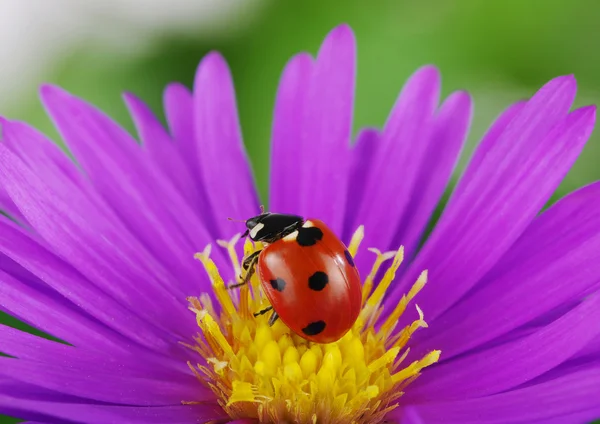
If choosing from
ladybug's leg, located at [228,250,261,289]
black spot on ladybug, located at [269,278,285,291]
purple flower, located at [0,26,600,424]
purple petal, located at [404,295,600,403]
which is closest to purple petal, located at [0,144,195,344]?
purple flower, located at [0,26,600,424]

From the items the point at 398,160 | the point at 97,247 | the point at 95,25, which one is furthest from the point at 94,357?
the point at 95,25

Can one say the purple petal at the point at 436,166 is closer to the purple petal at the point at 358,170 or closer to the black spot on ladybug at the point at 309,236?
the purple petal at the point at 358,170

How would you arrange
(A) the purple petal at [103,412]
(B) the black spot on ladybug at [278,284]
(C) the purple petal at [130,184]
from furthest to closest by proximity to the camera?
(C) the purple petal at [130,184] < (B) the black spot on ladybug at [278,284] < (A) the purple petal at [103,412]

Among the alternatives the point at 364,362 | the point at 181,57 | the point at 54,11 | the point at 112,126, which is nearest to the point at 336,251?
the point at 364,362

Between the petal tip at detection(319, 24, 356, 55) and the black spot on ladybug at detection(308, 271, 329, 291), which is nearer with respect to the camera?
the black spot on ladybug at detection(308, 271, 329, 291)

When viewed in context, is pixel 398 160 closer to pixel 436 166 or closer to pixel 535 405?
pixel 436 166

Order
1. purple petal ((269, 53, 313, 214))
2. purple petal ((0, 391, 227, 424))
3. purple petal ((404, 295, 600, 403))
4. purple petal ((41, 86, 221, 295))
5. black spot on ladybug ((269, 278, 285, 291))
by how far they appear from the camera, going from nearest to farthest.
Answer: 1. purple petal ((0, 391, 227, 424))
2. purple petal ((404, 295, 600, 403))
3. black spot on ladybug ((269, 278, 285, 291))
4. purple petal ((41, 86, 221, 295))
5. purple petal ((269, 53, 313, 214))

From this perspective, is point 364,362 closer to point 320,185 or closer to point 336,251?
point 336,251

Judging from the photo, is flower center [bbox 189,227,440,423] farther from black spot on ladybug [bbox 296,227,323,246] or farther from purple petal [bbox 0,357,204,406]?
black spot on ladybug [bbox 296,227,323,246]

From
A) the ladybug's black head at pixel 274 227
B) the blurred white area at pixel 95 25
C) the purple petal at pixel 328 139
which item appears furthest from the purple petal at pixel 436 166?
the blurred white area at pixel 95 25
